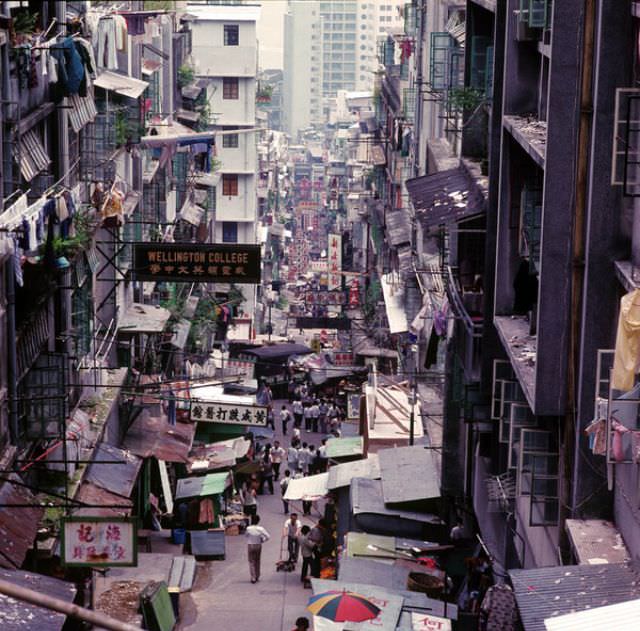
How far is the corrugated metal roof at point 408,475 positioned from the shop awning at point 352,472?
45 centimetres

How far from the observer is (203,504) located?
2848cm

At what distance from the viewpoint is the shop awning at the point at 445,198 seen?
68.0ft

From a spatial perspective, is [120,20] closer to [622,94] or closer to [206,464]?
[206,464]

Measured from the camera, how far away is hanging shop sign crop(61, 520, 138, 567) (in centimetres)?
1775

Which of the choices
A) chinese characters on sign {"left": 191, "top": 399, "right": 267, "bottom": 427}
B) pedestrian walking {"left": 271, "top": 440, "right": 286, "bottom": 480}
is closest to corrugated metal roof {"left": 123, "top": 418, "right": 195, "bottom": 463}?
chinese characters on sign {"left": 191, "top": 399, "right": 267, "bottom": 427}

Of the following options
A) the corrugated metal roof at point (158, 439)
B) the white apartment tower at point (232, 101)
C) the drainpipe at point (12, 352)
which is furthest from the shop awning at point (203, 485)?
the white apartment tower at point (232, 101)

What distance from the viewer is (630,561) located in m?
12.1

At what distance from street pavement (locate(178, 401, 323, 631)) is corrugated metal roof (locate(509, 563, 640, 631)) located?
30.4 feet

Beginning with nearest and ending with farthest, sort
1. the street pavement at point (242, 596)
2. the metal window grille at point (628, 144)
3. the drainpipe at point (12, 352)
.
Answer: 1. the metal window grille at point (628, 144)
2. the drainpipe at point (12, 352)
3. the street pavement at point (242, 596)

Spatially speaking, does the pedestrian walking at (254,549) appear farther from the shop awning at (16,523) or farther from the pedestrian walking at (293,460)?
the pedestrian walking at (293,460)

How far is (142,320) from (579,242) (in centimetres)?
2277

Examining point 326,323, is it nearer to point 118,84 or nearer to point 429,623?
point 118,84

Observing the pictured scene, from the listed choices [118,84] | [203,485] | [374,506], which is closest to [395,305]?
[203,485]

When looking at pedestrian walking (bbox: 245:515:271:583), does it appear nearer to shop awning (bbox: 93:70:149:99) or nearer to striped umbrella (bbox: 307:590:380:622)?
striped umbrella (bbox: 307:590:380:622)
